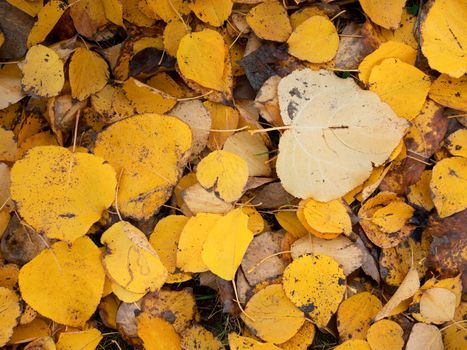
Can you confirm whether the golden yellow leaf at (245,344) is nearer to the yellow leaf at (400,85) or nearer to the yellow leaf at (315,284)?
the yellow leaf at (315,284)

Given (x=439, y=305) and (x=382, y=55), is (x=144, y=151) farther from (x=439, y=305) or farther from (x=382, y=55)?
(x=439, y=305)

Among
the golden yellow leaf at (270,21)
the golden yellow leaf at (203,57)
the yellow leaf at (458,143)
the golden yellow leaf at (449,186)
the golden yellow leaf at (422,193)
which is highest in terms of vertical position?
the golden yellow leaf at (270,21)

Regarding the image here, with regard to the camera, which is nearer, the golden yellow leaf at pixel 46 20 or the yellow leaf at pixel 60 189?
the yellow leaf at pixel 60 189

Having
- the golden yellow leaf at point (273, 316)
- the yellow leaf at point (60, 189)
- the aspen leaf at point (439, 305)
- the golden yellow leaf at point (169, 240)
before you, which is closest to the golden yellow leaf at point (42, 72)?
the yellow leaf at point (60, 189)

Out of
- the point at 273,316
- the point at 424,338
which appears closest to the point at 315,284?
the point at 273,316

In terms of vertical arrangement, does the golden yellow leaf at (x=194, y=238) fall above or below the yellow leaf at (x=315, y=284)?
above

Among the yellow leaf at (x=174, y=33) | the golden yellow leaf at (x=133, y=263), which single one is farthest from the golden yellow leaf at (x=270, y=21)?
the golden yellow leaf at (x=133, y=263)
